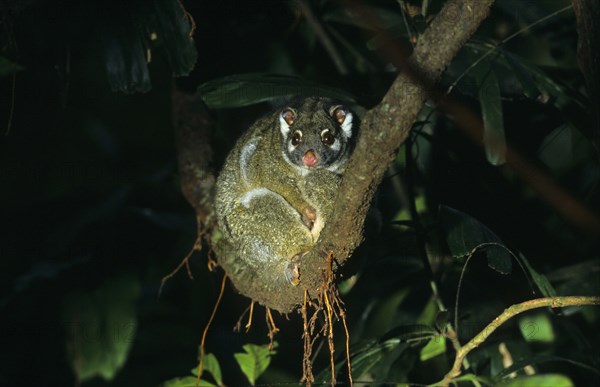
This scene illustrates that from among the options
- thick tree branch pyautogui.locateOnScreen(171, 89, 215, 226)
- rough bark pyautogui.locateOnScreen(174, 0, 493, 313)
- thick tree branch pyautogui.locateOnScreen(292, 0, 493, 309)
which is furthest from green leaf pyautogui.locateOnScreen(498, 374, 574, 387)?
thick tree branch pyautogui.locateOnScreen(171, 89, 215, 226)

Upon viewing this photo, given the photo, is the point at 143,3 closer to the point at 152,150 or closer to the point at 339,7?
the point at 339,7

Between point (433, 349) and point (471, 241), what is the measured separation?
1.27 metres

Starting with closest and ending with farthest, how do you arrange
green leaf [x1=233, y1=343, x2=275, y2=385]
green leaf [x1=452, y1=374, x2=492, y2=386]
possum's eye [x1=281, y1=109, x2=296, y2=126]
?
green leaf [x1=452, y1=374, x2=492, y2=386] → possum's eye [x1=281, y1=109, x2=296, y2=126] → green leaf [x1=233, y1=343, x2=275, y2=385]

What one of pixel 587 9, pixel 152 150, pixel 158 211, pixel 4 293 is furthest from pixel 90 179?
pixel 587 9

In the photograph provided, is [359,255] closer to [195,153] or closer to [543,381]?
[543,381]

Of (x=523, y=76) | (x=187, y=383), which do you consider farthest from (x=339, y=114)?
(x=187, y=383)

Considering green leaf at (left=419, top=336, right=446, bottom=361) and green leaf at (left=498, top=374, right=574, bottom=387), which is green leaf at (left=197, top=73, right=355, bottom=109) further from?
green leaf at (left=498, top=374, right=574, bottom=387)

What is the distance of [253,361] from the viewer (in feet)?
13.0

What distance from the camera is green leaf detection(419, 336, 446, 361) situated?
172 inches

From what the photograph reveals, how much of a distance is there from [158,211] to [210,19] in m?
1.51

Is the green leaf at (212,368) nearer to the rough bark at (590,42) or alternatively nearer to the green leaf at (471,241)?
the green leaf at (471,241)

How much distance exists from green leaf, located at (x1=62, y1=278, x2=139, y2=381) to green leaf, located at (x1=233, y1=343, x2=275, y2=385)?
3.35 feet

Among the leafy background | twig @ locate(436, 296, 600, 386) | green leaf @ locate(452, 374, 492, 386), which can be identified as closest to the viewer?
twig @ locate(436, 296, 600, 386)

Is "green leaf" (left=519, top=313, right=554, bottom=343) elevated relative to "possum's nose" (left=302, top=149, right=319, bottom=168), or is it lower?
lower
